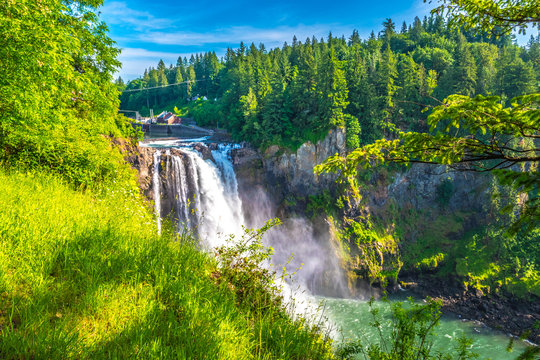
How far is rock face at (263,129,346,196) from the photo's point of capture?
32.0 metres

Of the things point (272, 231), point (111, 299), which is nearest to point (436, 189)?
point (272, 231)

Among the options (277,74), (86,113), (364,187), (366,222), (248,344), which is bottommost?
(366,222)

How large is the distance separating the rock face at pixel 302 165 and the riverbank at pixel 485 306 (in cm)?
1388

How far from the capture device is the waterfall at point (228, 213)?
81.1ft

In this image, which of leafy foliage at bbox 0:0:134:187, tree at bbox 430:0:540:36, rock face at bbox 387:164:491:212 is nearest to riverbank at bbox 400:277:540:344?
rock face at bbox 387:164:491:212

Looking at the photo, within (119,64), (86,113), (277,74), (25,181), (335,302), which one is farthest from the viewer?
(277,74)

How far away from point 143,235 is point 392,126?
35155 mm

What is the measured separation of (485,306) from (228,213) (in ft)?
81.6

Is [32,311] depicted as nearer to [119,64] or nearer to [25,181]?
[25,181]

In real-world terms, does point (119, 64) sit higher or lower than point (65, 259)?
higher

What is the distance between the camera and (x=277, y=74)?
4453cm

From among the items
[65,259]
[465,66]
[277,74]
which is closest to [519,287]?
[465,66]

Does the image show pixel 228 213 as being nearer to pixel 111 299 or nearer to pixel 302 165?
pixel 302 165

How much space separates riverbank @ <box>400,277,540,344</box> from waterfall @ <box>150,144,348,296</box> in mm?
8725
